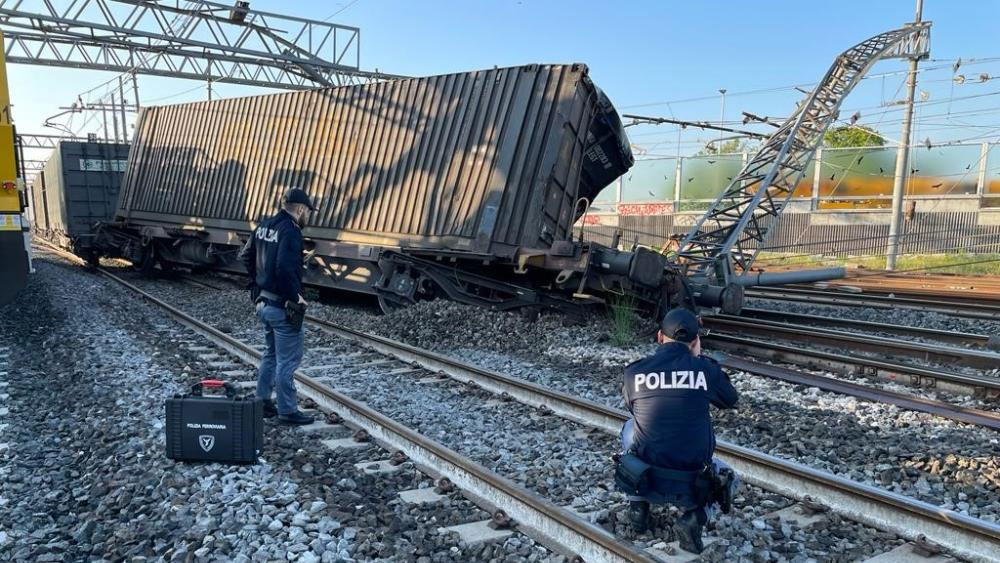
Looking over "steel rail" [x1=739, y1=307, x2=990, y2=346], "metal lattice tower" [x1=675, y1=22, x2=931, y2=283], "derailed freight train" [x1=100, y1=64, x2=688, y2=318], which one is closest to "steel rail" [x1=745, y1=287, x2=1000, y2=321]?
"metal lattice tower" [x1=675, y1=22, x2=931, y2=283]

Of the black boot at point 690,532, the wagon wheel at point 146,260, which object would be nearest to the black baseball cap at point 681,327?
the black boot at point 690,532

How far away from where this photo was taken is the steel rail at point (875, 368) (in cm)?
665

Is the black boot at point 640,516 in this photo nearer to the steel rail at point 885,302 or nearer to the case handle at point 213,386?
the case handle at point 213,386

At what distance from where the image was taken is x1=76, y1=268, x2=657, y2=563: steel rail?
3406 millimetres

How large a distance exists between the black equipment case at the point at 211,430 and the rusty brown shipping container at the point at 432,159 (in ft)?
18.4

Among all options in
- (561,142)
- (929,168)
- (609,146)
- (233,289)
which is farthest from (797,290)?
(929,168)

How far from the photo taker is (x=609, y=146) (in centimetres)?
1141

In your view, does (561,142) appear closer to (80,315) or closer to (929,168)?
(80,315)

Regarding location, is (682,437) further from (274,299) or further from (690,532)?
(274,299)

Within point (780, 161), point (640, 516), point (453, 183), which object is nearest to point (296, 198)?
point (640, 516)

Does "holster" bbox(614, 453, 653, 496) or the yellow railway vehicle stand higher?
the yellow railway vehicle

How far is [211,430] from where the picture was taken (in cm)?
447

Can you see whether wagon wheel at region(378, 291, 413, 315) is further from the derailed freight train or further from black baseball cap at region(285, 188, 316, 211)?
black baseball cap at region(285, 188, 316, 211)

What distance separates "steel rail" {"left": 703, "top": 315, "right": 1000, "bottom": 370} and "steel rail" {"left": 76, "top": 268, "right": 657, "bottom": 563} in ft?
21.3
